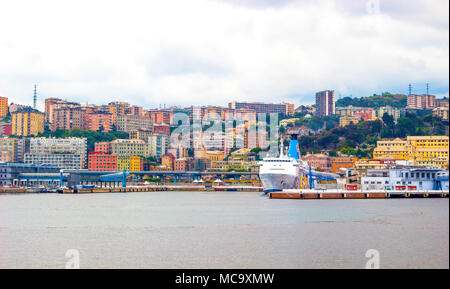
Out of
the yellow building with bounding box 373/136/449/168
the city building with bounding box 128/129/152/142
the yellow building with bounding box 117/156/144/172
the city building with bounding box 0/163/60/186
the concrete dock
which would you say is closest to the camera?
the concrete dock

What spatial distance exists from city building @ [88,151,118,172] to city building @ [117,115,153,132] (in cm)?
2171

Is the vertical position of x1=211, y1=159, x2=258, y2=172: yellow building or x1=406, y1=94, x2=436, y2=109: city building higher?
x1=406, y1=94, x2=436, y2=109: city building

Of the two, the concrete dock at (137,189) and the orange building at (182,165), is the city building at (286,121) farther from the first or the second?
the concrete dock at (137,189)

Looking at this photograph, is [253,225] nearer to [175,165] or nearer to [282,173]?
[282,173]

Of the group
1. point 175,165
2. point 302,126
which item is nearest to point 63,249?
point 175,165

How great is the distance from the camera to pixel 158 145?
302 feet

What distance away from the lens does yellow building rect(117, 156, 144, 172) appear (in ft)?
261

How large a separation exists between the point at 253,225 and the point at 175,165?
6293 cm

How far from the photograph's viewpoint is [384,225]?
21.9 metres

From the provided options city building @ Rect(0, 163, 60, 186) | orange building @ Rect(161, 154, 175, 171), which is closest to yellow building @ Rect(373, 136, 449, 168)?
orange building @ Rect(161, 154, 175, 171)

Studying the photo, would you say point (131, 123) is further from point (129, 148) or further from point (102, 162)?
point (102, 162)

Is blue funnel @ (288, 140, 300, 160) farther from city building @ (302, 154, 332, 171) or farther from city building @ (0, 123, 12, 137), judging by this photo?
city building @ (0, 123, 12, 137)

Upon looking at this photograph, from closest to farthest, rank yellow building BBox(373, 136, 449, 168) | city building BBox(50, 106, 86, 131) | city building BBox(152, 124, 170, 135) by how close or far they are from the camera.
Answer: yellow building BBox(373, 136, 449, 168)
city building BBox(152, 124, 170, 135)
city building BBox(50, 106, 86, 131)

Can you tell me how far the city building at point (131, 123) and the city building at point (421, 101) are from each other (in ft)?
160
